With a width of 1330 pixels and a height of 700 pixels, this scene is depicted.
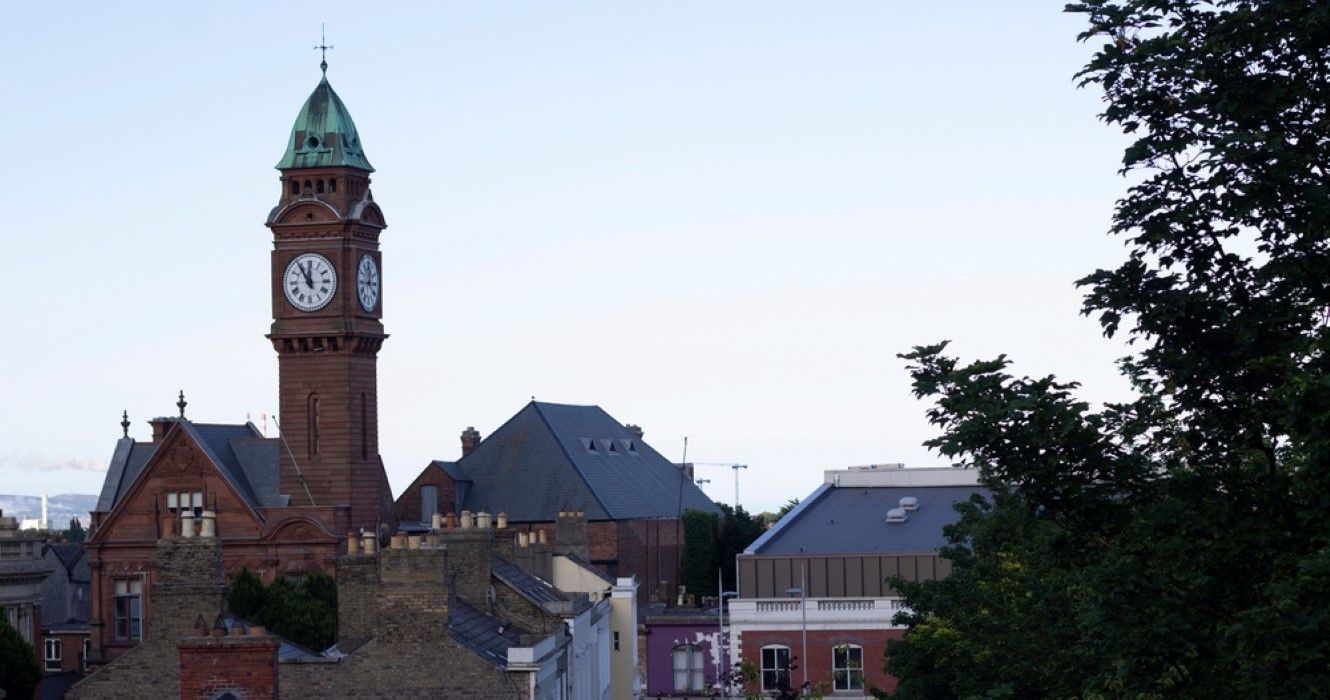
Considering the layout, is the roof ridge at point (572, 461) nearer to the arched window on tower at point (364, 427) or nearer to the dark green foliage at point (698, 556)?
the dark green foliage at point (698, 556)

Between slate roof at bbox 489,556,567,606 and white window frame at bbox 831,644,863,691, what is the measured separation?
854 inches

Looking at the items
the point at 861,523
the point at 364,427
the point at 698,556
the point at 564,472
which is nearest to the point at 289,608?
the point at 364,427

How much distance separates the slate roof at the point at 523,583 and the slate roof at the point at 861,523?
2636 cm

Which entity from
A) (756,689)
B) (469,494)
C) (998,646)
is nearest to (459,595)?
(998,646)

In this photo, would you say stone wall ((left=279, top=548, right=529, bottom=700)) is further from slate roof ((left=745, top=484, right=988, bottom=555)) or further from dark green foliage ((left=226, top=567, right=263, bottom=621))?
slate roof ((left=745, top=484, right=988, bottom=555))

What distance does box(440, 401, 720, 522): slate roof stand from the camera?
11931 centimetres

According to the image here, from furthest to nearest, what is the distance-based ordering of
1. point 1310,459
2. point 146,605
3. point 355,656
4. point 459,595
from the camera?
1. point 146,605
2. point 459,595
3. point 355,656
4. point 1310,459

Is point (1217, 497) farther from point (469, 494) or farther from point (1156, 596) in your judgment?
point (469, 494)

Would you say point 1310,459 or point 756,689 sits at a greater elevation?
point 1310,459

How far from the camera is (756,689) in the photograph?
82.0 metres

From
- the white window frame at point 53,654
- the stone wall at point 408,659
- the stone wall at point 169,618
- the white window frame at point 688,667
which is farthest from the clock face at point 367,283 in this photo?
the stone wall at point 169,618

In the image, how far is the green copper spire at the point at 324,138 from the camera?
97.2 meters

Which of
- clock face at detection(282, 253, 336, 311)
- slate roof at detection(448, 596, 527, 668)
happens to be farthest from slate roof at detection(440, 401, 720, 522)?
slate roof at detection(448, 596, 527, 668)

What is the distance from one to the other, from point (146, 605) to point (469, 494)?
29.7 m
